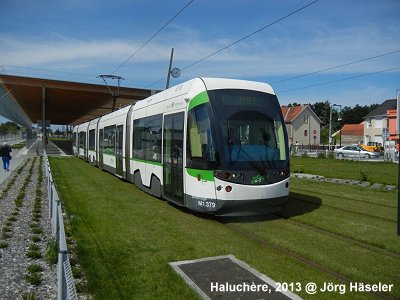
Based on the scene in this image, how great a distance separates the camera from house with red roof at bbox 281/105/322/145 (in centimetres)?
8500

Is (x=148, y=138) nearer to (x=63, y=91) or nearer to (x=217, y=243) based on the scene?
(x=217, y=243)

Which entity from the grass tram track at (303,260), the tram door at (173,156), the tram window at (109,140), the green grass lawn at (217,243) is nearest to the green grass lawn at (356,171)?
the green grass lawn at (217,243)

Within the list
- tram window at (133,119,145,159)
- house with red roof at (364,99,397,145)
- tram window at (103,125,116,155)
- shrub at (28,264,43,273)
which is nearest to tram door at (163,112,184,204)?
tram window at (133,119,145,159)

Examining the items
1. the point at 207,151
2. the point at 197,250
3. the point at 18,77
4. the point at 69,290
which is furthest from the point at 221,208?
the point at 18,77

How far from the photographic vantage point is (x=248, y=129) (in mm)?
9336

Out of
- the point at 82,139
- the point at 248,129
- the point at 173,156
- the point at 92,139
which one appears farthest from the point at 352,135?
the point at 248,129

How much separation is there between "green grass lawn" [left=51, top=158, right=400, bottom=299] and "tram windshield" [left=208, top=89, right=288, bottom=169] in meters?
1.41

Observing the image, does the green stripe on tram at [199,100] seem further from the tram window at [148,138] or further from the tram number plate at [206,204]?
the tram window at [148,138]

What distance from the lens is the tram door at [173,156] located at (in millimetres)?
10242

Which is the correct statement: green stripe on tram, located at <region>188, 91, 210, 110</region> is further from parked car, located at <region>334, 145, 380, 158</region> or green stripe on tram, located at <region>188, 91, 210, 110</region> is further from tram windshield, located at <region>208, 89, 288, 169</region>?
parked car, located at <region>334, 145, 380, 158</region>

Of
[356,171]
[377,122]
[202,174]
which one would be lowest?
[356,171]

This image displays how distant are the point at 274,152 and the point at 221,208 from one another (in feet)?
5.92

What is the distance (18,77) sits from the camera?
38875 millimetres

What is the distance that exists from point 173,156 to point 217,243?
12.2 ft
